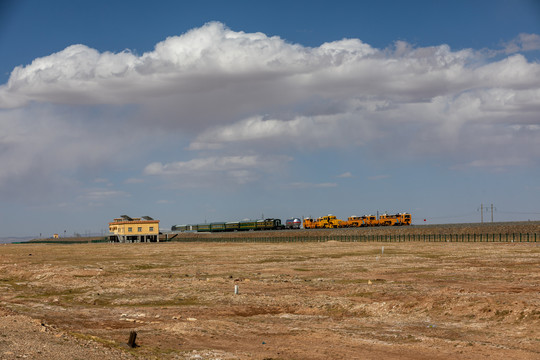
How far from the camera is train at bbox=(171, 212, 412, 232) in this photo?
138375 mm

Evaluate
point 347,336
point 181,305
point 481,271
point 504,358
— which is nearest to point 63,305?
point 181,305

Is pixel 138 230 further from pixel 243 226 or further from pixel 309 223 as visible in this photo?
pixel 309 223

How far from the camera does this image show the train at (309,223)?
454 feet

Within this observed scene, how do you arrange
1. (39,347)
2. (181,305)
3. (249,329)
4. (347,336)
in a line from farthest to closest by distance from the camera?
1. (181,305)
2. (249,329)
3. (347,336)
4. (39,347)

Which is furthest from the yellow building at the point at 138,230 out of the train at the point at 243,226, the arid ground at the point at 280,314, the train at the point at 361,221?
the arid ground at the point at 280,314

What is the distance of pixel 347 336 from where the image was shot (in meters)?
21.1

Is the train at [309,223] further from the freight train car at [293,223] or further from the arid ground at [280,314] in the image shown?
the arid ground at [280,314]

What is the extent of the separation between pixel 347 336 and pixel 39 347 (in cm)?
1086

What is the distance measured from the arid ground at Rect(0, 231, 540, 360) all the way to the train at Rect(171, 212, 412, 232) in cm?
9374

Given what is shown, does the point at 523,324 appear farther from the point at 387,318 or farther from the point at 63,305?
the point at 63,305

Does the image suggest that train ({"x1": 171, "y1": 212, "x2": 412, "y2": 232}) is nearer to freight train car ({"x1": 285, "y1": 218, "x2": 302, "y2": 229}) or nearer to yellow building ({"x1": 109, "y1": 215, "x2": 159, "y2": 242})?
freight train car ({"x1": 285, "y1": 218, "x2": 302, "y2": 229})

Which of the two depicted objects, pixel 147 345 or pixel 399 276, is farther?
pixel 399 276

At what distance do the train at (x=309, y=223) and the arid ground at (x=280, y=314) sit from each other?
93.7m

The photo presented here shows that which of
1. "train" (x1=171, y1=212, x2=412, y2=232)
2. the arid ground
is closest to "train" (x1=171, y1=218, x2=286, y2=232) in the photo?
"train" (x1=171, y1=212, x2=412, y2=232)
